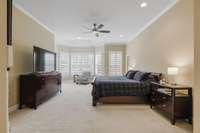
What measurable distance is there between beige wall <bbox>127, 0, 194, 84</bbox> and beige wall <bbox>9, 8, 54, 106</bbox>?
439cm

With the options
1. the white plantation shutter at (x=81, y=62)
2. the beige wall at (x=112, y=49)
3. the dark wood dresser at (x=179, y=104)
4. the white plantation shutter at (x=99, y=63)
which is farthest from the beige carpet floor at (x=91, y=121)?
the white plantation shutter at (x=81, y=62)

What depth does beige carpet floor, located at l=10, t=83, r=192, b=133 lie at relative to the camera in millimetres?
3025

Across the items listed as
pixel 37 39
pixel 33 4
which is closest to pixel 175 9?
pixel 33 4

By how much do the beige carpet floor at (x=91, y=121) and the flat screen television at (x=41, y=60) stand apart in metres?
1.31

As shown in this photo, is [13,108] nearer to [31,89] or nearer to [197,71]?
[31,89]

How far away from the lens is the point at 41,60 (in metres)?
5.28

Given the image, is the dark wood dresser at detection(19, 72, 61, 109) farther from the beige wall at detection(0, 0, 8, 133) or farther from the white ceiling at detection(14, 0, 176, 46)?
the beige wall at detection(0, 0, 8, 133)

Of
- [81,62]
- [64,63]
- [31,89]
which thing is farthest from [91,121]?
[64,63]

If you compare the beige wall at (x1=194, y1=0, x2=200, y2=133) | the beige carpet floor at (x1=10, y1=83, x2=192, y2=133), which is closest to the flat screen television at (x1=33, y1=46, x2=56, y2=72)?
the beige carpet floor at (x1=10, y1=83, x2=192, y2=133)

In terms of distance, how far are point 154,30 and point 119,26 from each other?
1.59 meters

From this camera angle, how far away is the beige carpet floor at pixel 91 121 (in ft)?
9.93

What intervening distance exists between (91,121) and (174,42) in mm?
3027

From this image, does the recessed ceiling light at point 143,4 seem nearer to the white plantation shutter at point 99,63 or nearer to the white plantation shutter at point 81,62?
the white plantation shutter at point 99,63

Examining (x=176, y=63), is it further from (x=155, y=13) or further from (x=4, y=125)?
(x=4, y=125)
